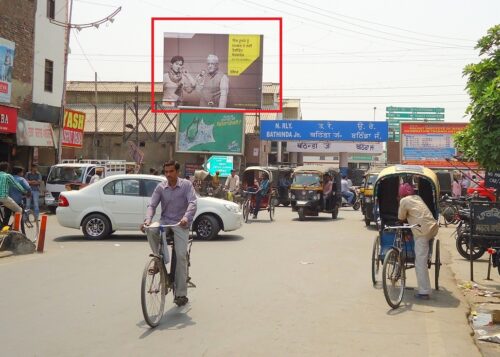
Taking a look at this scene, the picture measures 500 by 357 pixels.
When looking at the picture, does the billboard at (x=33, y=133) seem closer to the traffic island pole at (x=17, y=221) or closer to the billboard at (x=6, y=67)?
the billboard at (x=6, y=67)

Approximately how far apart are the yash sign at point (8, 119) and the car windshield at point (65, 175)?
93.4 inches

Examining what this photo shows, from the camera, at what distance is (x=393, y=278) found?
763 cm

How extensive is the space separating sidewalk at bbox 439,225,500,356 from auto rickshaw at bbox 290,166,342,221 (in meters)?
8.16

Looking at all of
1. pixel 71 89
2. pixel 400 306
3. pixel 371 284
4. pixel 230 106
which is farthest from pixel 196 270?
pixel 71 89

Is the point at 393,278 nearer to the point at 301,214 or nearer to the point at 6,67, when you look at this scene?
the point at 301,214

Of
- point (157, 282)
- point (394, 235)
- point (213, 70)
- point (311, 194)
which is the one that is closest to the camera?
point (157, 282)

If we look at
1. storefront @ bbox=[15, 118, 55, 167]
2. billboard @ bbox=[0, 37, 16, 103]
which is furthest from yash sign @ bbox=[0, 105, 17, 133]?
billboard @ bbox=[0, 37, 16, 103]

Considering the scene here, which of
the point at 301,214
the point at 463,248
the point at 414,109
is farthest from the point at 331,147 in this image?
the point at 414,109

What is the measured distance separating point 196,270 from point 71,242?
16.8 ft

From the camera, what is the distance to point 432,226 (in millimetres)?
7930

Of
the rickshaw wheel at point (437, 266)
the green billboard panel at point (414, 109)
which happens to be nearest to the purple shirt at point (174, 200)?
the rickshaw wheel at point (437, 266)

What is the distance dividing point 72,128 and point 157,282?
24909 millimetres

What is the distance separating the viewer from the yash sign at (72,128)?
28844mm

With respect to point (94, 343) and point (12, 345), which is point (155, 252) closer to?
point (94, 343)
